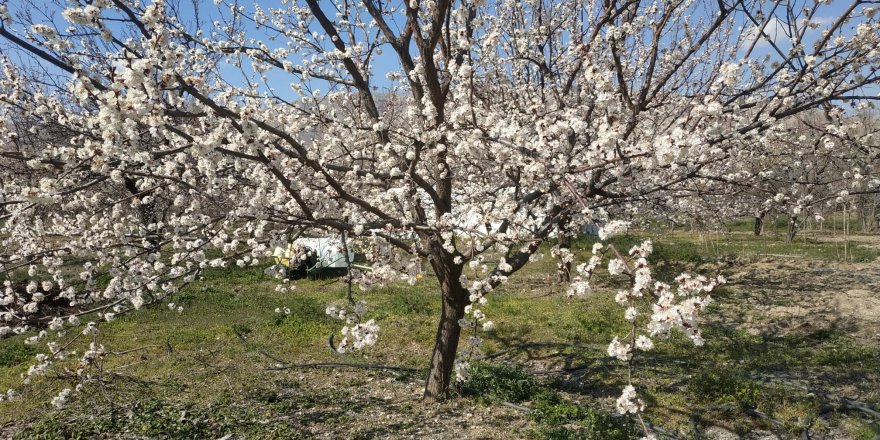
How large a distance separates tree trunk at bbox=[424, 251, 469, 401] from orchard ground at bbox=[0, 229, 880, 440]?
209mm

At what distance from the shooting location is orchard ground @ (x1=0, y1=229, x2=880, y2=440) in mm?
5586

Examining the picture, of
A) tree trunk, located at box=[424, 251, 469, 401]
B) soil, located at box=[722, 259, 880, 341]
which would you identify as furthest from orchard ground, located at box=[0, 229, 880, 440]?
tree trunk, located at box=[424, 251, 469, 401]

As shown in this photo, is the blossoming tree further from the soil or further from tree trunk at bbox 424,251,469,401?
the soil

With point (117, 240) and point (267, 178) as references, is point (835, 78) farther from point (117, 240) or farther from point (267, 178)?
point (117, 240)

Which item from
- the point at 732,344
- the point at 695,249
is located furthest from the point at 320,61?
the point at 695,249

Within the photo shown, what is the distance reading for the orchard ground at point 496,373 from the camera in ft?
18.3

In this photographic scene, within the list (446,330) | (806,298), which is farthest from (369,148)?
(806,298)

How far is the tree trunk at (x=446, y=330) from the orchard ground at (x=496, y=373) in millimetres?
209

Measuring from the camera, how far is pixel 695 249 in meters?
17.1

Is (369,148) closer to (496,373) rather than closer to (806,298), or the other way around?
(496,373)

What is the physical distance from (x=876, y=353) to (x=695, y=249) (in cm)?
952

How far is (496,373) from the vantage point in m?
6.56

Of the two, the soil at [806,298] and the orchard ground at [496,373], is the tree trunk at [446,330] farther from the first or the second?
the soil at [806,298]

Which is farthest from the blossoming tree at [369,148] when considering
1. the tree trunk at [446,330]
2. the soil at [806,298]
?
the soil at [806,298]
